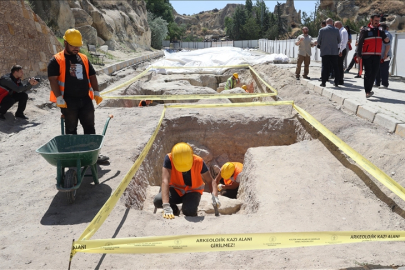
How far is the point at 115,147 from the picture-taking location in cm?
571

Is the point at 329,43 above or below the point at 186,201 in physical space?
above

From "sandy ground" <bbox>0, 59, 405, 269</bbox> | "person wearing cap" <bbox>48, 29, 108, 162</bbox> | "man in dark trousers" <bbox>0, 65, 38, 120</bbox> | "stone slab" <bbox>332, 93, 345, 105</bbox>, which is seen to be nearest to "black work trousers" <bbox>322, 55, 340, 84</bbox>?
"stone slab" <bbox>332, 93, 345, 105</bbox>

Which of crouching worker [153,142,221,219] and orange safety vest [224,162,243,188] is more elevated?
crouching worker [153,142,221,219]

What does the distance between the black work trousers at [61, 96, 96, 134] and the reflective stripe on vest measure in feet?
19.4

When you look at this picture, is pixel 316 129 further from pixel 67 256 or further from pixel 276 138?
pixel 67 256

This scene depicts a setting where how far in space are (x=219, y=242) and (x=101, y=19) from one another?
2359cm

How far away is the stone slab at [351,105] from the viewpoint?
691 centimetres

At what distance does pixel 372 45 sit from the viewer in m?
6.91

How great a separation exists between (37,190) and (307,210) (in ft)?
11.4

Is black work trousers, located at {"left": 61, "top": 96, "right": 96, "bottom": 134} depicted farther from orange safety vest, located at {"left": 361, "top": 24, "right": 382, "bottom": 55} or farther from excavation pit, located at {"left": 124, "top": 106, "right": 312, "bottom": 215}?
orange safety vest, located at {"left": 361, "top": 24, "right": 382, "bottom": 55}

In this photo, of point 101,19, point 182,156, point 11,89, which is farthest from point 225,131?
point 101,19

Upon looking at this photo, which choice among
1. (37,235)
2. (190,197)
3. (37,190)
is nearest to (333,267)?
(190,197)

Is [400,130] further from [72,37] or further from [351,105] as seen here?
[72,37]

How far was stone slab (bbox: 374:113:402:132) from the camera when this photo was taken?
18.0 ft
